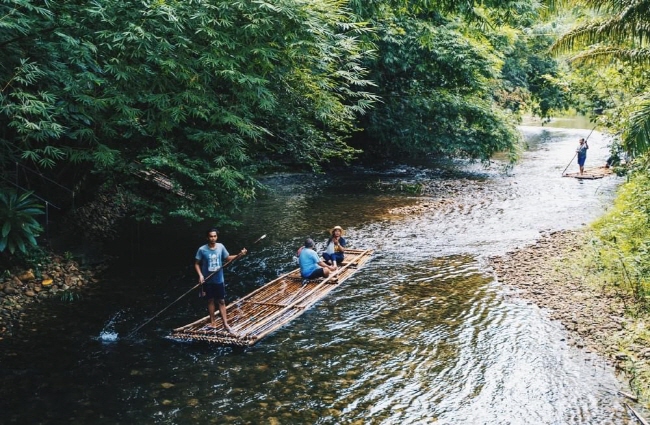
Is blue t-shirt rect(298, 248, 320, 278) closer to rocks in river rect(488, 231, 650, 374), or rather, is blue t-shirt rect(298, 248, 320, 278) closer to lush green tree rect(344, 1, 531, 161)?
rocks in river rect(488, 231, 650, 374)

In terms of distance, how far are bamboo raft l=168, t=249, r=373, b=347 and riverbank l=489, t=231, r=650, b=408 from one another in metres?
3.64

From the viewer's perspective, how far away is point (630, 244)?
1127 centimetres

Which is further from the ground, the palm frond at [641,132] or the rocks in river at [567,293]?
the palm frond at [641,132]

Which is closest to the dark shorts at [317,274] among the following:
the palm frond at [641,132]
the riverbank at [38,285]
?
the riverbank at [38,285]

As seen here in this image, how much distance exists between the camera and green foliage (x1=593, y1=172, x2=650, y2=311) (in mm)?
9898

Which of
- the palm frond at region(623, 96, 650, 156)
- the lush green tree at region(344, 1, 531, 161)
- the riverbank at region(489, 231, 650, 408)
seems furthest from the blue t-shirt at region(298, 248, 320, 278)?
the lush green tree at region(344, 1, 531, 161)

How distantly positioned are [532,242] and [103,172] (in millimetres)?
10782

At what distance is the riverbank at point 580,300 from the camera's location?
7.83 meters

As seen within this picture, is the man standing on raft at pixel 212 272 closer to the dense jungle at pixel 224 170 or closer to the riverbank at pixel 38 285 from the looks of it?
the dense jungle at pixel 224 170

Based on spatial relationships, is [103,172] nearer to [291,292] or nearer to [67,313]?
[67,313]

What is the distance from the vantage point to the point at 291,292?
1042cm

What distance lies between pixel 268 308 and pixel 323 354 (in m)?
1.77

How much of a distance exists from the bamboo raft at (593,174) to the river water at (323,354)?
33.7 ft

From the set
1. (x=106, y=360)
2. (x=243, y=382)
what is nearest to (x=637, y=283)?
(x=243, y=382)
